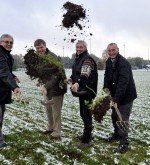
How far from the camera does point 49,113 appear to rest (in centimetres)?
894

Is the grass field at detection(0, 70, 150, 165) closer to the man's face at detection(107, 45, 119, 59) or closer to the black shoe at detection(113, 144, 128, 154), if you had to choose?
the black shoe at detection(113, 144, 128, 154)

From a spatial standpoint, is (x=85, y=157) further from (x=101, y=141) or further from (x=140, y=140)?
(x=140, y=140)

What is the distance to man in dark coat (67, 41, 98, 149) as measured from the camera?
289 inches

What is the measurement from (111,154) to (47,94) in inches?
90.7

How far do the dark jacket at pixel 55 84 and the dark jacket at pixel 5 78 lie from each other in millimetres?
1129

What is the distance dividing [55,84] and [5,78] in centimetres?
150

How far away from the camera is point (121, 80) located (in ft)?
23.3

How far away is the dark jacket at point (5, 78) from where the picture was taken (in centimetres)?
696

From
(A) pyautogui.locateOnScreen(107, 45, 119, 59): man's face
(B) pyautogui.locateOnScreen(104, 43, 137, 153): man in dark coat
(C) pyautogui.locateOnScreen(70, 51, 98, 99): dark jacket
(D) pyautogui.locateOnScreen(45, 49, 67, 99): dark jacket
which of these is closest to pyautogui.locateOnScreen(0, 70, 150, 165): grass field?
(B) pyautogui.locateOnScreen(104, 43, 137, 153): man in dark coat

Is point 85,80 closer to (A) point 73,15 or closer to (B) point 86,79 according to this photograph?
(B) point 86,79

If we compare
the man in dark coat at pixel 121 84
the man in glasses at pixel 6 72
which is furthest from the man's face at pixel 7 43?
the man in dark coat at pixel 121 84

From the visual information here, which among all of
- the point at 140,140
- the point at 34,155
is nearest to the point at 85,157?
the point at 34,155

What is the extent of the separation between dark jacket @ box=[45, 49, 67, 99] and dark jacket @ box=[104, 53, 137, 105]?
1.14m

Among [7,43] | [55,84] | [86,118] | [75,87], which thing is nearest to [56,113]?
[55,84]
